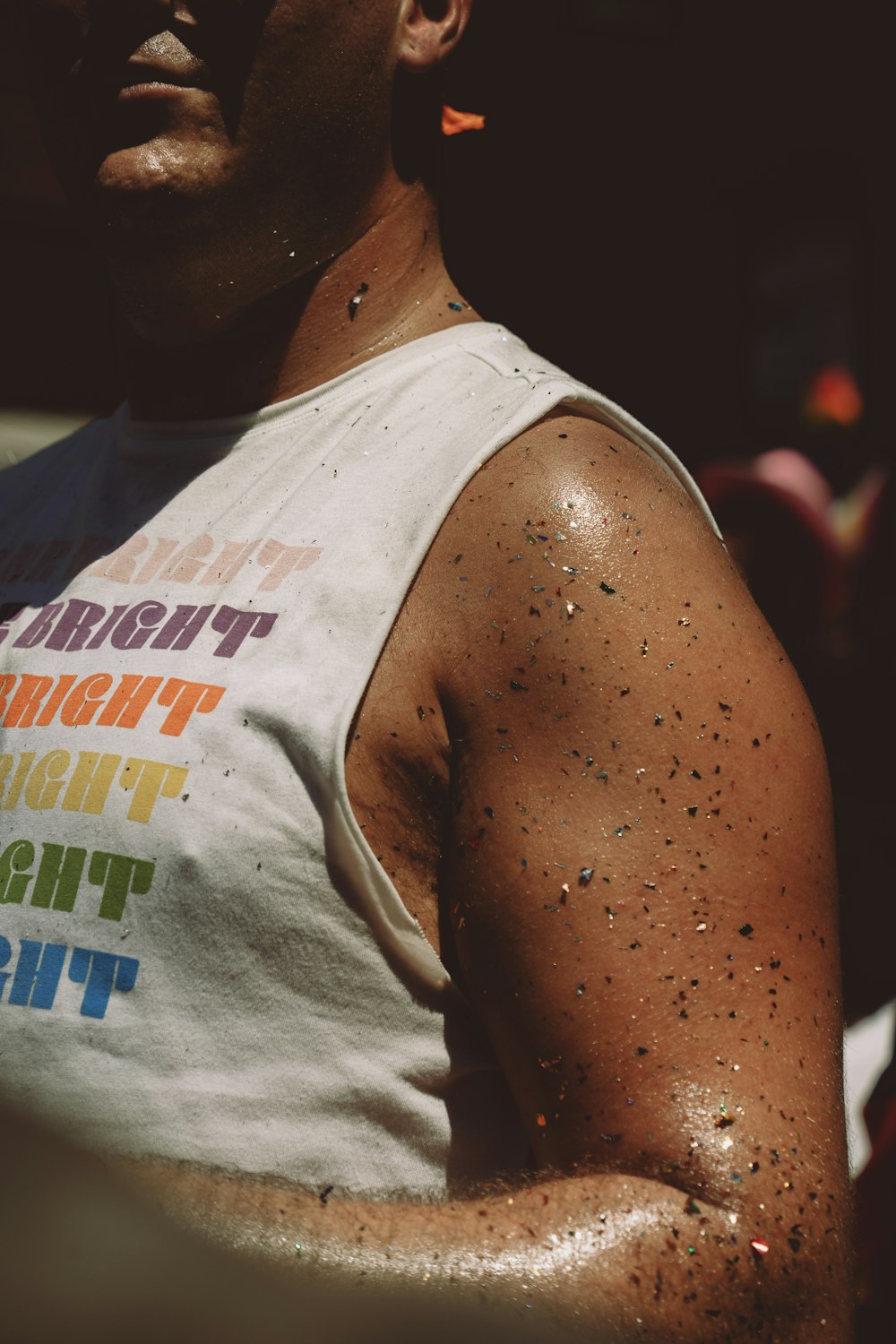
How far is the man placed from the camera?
44.1 inches

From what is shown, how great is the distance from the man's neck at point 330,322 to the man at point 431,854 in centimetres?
14

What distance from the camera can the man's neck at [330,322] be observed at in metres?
A: 1.74

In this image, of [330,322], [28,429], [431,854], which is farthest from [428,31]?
[28,429]

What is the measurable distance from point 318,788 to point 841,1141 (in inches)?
23.2

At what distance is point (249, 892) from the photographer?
1.29 m

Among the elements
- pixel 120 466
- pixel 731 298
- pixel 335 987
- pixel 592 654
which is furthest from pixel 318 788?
pixel 731 298

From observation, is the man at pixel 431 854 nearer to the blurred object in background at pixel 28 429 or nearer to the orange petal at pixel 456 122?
the orange petal at pixel 456 122

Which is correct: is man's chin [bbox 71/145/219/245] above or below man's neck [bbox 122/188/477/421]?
above

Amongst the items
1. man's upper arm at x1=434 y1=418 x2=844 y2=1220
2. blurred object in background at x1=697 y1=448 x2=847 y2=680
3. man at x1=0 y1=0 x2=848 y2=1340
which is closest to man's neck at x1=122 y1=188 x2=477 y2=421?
man at x1=0 y1=0 x2=848 y2=1340

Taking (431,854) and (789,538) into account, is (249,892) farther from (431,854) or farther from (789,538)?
(789,538)

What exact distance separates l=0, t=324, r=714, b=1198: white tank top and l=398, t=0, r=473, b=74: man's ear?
55 cm

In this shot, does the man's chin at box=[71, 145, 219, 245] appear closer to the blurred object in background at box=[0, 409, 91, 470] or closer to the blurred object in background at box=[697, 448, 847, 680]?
the blurred object in background at box=[0, 409, 91, 470]

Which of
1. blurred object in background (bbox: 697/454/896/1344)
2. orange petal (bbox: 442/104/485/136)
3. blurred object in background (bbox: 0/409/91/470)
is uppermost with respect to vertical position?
orange petal (bbox: 442/104/485/136)

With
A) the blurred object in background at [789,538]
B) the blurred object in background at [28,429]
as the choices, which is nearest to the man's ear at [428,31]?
the blurred object in background at [28,429]
